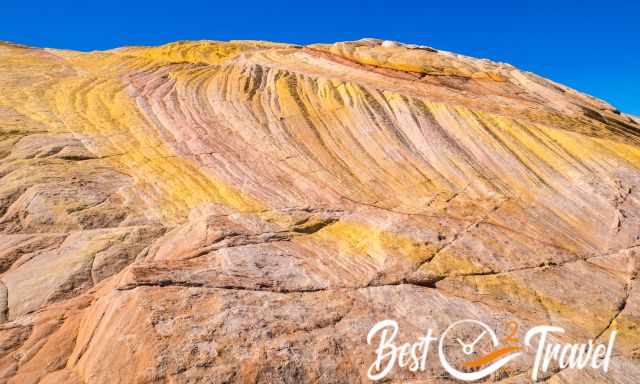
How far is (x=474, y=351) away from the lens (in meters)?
8.41

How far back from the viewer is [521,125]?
17.8 metres

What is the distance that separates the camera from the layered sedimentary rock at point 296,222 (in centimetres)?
802

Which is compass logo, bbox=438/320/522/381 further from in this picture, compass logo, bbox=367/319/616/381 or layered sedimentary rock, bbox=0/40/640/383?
layered sedimentary rock, bbox=0/40/640/383

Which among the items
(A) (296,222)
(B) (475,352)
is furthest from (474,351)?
(A) (296,222)

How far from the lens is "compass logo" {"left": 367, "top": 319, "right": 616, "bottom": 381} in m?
7.95

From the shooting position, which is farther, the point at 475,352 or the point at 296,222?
the point at 296,222

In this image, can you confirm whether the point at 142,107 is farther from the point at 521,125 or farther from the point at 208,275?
the point at 521,125

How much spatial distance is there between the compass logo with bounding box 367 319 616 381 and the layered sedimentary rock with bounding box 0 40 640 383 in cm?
24

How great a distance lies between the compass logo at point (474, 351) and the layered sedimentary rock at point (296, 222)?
239 mm

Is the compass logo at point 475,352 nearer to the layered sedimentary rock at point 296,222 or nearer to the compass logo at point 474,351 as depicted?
the compass logo at point 474,351

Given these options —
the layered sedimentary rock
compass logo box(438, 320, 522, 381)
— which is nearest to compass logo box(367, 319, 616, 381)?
compass logo box(438, 320, 522, 381)

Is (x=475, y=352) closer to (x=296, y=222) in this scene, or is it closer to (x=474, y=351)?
Answer: (x=474, y=351)

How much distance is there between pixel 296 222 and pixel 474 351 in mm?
5813

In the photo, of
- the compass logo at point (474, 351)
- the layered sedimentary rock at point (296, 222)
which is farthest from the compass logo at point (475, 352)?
the layered sedimentary rock at point (296, 222)
